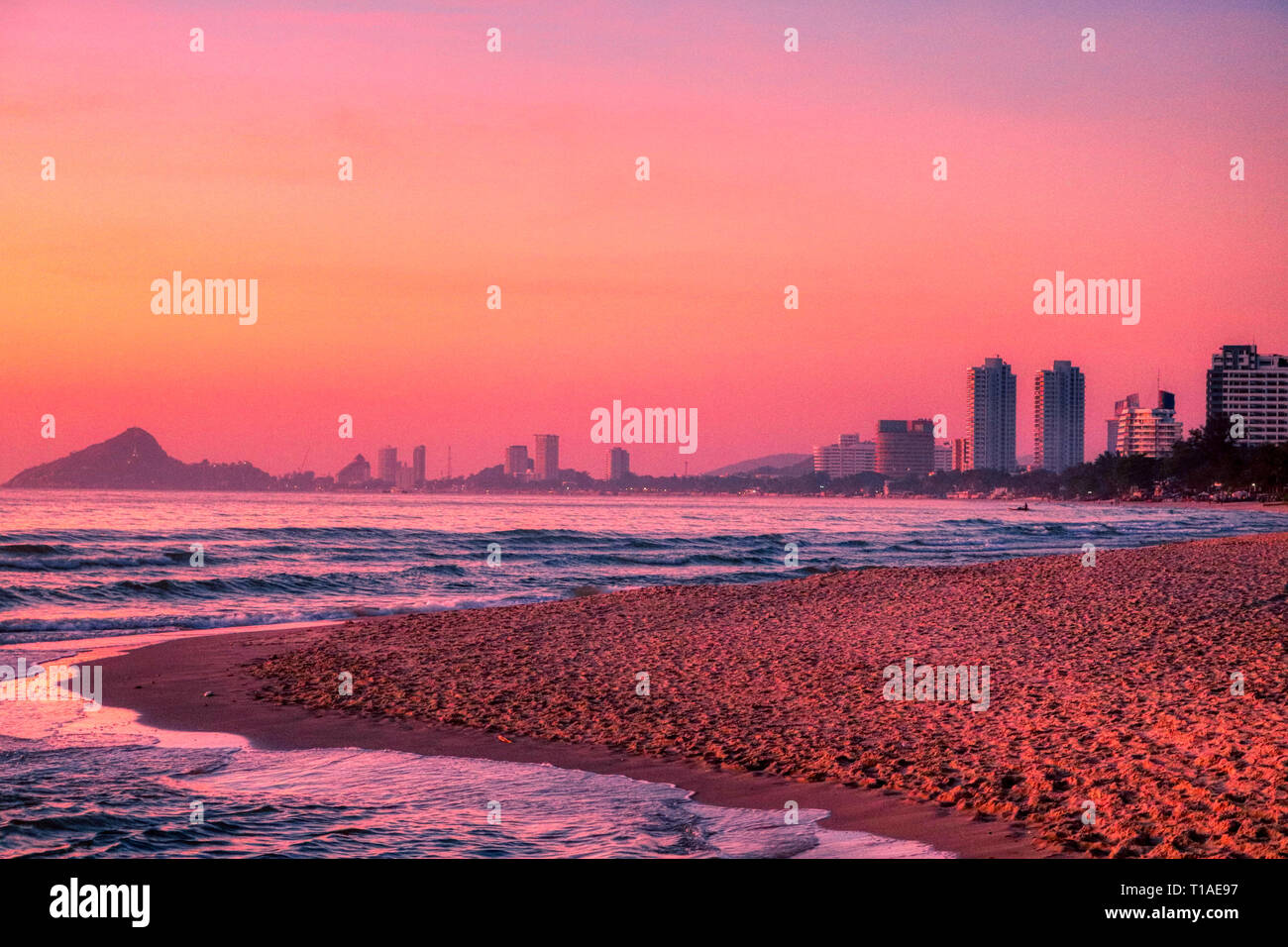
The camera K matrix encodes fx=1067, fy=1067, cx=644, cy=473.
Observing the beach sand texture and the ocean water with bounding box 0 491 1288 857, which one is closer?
the ocean water with bounding box 0 491 1288 857

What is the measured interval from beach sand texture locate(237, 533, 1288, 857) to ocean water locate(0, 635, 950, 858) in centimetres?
128

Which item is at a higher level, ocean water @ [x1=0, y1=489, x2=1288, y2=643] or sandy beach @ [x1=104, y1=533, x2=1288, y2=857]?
sandy beach @ [x1=104, y1=533, x2=1288, y2=857]

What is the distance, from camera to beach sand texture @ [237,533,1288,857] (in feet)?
24.2

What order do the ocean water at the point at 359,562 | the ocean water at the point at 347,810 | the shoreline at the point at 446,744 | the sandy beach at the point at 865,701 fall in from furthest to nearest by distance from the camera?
the ocean water at the point at 359,562, the sandy beach at the point at 865,701, the shoreline at the point at 446,744, the ocean water at the point at 347,810

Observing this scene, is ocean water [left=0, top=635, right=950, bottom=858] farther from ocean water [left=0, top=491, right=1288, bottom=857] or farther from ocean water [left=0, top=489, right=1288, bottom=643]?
ocean water [left=0, top=489, right=1288, bottom=643]

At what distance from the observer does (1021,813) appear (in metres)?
7.14

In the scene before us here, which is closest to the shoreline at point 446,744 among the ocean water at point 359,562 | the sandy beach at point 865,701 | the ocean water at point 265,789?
the sandy beach at point 865,701

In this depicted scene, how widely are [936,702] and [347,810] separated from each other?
6.08 metres

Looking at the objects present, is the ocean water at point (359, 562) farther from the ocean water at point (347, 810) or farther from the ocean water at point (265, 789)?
the ocean water at point (347, 810)

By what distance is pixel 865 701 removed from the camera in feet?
37.0

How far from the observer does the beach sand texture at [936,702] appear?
24.2 feet

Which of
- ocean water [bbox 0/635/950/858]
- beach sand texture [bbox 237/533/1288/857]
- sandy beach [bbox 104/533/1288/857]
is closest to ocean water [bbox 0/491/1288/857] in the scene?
ocean water [bbox 0/635/950/858]

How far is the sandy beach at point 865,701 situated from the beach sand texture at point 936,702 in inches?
1.5

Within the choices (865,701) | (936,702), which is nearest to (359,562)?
(865,701)
